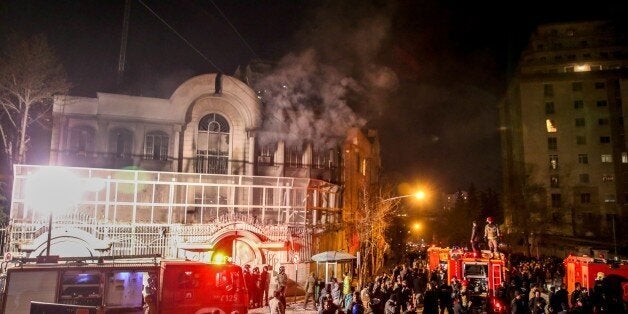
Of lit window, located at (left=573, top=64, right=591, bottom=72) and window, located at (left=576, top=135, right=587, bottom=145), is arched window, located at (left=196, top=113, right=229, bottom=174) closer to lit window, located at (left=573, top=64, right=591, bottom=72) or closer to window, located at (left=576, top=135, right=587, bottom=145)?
window, located at (left=576, top=135, right=587, bottom=145)

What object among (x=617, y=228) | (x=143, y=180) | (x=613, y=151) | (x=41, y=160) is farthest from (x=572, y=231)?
(x=41, y=160)

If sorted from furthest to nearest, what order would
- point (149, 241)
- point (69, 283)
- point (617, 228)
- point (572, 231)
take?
point (572, 231) < point (617, 228) < point (149, 241) < point (69, 283)

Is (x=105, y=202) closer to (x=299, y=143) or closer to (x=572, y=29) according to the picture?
(x=299, y=143)

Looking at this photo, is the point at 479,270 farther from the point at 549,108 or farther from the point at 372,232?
Result: the point at 549,108

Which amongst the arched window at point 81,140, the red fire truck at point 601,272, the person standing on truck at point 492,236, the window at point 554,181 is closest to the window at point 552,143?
the window at point 554,181

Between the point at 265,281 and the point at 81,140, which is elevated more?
the point at 81,140

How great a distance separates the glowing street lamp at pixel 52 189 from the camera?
72.3 ft

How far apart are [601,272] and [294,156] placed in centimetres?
1936

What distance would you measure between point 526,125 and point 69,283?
6514cm

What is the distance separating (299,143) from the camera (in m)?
31.9

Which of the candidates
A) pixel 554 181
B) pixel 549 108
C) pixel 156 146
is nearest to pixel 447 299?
pixel 156 146

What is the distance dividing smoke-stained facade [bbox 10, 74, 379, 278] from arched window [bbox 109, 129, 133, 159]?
58 mm

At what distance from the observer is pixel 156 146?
29000mm

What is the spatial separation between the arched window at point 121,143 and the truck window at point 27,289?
17.4 m
